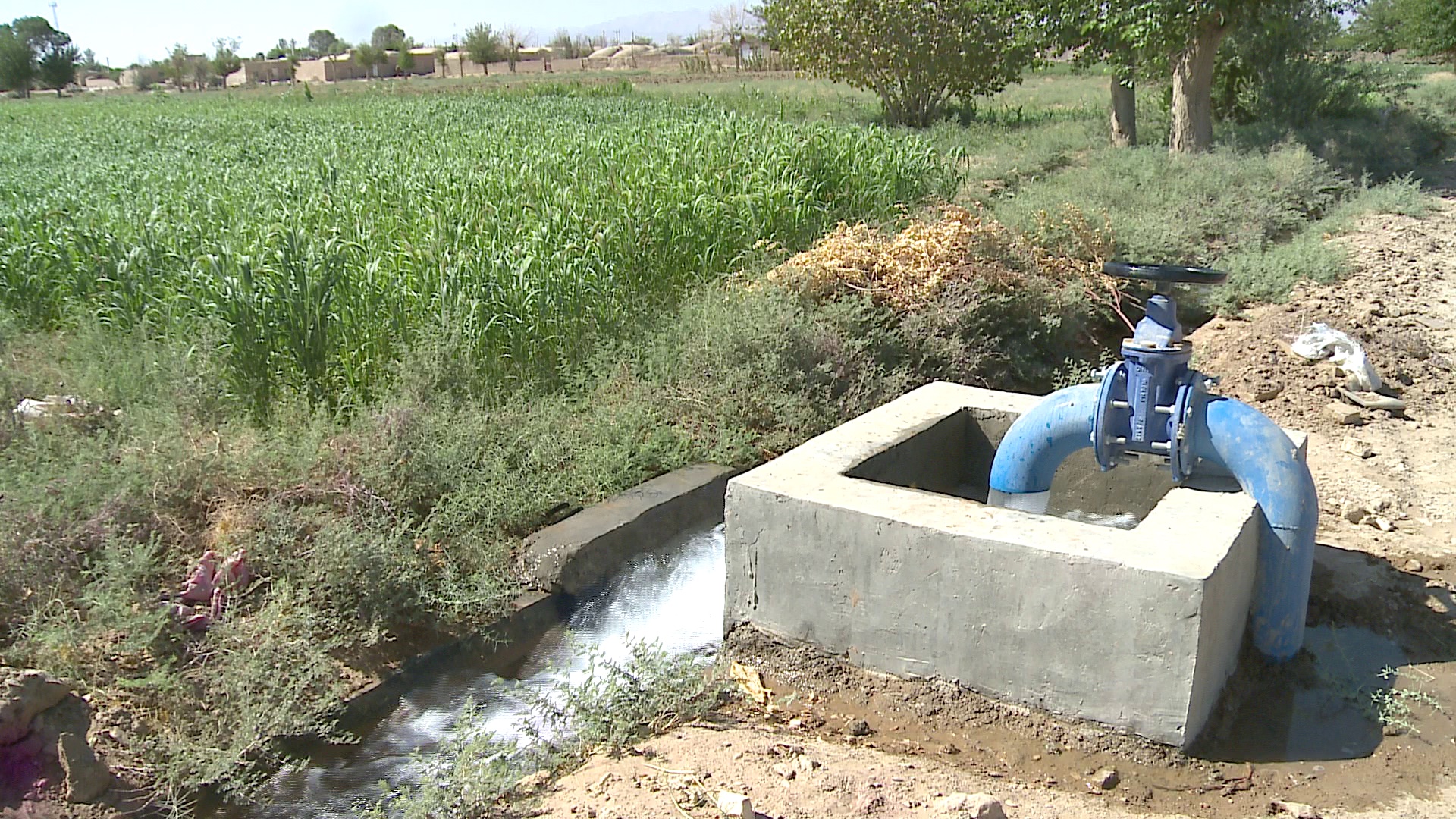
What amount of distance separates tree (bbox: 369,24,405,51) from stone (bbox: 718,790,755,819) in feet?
263

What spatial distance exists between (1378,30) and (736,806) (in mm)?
49464

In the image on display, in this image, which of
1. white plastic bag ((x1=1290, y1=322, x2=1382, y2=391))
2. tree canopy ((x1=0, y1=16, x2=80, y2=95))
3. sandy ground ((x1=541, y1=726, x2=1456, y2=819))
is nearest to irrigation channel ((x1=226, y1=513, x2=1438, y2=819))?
sandy ground ((x1=541, y1=726, x2=1456, y2=819))

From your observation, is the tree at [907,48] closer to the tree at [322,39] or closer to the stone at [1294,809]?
the stone at [1294,809]

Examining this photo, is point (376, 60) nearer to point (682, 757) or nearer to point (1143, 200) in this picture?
point (1143, 200)

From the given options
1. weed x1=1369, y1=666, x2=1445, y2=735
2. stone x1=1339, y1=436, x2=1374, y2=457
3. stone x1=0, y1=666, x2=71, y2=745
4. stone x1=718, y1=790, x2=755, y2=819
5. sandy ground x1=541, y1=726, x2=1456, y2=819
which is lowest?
weed x1=1369, y1=666, x2=1445, y2=735

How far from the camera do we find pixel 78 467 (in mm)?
4223

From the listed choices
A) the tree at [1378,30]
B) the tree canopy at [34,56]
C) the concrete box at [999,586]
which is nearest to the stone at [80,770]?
the concrete box at [999,586]

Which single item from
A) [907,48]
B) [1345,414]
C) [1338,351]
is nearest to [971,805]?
[1345,414]

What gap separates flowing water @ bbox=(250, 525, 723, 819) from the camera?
3387 millimetres

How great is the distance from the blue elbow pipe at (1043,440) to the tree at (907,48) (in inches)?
586

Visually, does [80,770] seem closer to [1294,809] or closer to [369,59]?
[1294,809]

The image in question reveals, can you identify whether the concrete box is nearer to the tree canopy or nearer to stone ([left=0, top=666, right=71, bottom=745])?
stone ([left=0, top=666, right=71, bottom=745])

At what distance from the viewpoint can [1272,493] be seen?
348cm

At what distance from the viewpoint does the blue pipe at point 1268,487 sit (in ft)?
11.4
